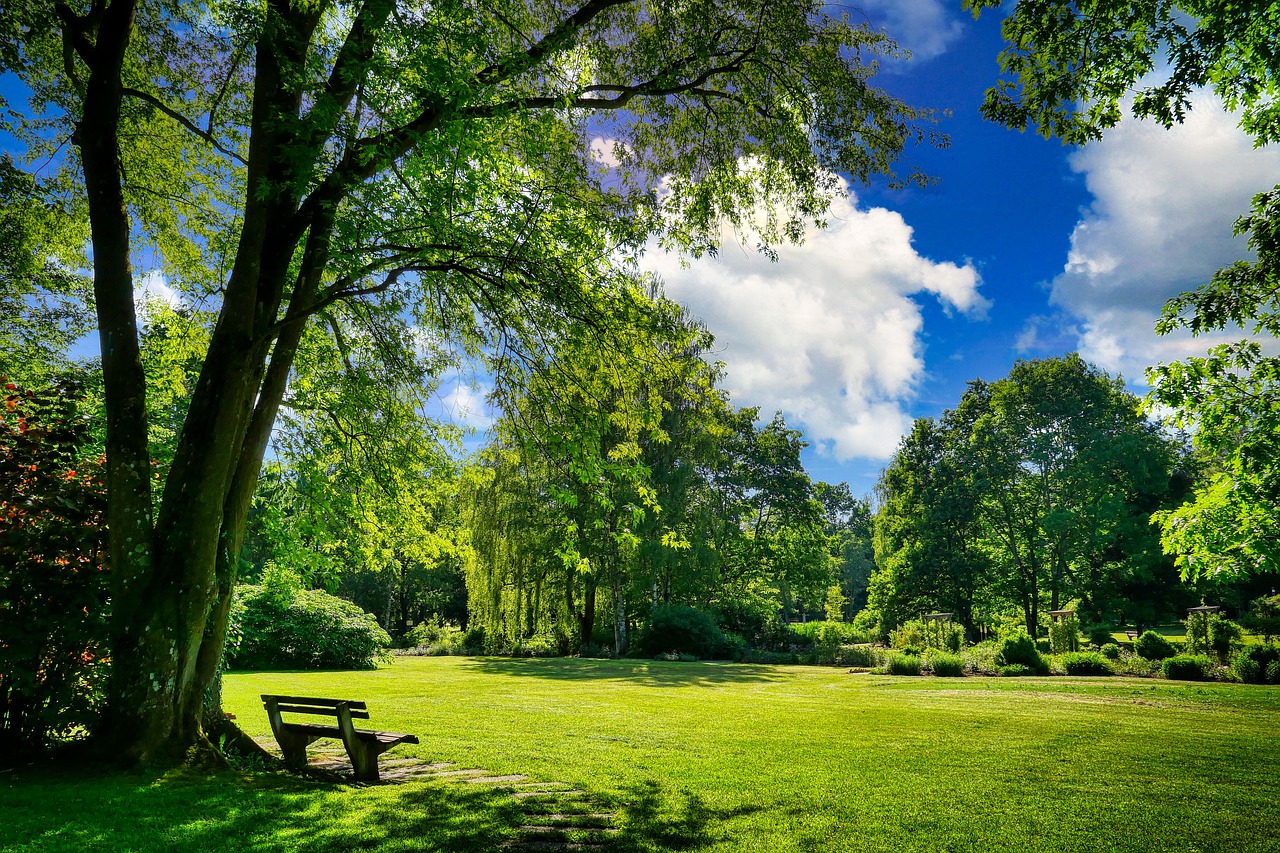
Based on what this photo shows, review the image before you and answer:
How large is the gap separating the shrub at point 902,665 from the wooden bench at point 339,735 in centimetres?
1716

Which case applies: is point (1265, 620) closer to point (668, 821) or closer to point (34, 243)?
point (668, 821)

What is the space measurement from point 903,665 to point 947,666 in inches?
52.2

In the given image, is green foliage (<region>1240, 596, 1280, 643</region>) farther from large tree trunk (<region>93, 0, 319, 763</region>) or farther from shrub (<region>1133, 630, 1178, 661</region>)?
large tree trunk (<region>93, 0, 319, 763</region>)

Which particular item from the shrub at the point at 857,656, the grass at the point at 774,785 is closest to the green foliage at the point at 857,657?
the shrub at the point at 857,656

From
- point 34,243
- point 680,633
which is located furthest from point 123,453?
point 680,633

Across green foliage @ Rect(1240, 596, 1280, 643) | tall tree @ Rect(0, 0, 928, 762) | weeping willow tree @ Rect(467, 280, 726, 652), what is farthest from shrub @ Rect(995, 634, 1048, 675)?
tall tree @ Rect(0, 0, 928, 762)

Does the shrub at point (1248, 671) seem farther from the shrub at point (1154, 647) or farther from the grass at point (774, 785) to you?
the grass at point (774, 785)

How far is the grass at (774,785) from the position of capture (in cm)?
425

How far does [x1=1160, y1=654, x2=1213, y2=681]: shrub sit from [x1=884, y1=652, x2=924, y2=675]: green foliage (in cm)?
593

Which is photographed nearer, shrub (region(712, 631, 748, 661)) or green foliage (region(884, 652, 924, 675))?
green foliage (region(884, 652, 924, 675))

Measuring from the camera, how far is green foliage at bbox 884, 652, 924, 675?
762 inches

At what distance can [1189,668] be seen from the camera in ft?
51.6

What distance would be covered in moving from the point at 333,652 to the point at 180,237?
1638 centimetres

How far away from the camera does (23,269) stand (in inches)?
372
